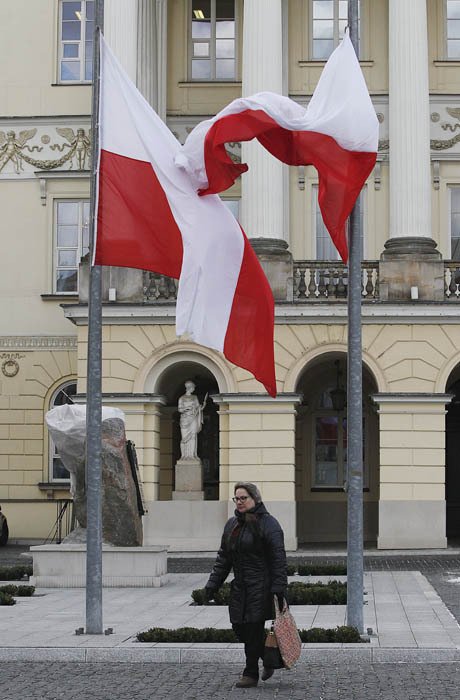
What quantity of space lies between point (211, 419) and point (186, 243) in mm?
24309

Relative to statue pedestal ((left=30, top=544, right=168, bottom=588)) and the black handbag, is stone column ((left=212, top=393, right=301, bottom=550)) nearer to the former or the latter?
statue pedestal ((left=30, top=544, right=168, bottom=588))

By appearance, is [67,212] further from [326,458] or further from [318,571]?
[318,571]

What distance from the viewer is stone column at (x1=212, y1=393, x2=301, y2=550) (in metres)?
34.5

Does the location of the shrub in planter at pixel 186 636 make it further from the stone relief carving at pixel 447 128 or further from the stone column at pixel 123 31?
the stone relief carving at pixel 447 128

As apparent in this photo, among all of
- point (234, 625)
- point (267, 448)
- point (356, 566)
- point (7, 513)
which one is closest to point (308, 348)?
point (267, 448)

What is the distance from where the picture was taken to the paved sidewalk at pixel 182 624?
49.8 feet

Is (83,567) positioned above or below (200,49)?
below

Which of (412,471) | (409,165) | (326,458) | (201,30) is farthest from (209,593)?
(201,30)

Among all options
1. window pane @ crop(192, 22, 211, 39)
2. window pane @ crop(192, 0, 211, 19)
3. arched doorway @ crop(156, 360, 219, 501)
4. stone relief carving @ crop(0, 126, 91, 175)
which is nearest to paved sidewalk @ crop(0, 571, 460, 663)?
arched doorway @ crop(156, 360, 219, 501)

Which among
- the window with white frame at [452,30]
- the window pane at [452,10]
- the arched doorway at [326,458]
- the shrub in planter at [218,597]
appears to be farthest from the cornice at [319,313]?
the shrub in planter at [218,597]

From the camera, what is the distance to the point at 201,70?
40781mm

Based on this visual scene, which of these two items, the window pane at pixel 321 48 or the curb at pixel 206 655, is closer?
the curb at pixel 206 655

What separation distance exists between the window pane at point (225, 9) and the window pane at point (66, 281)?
322 inches

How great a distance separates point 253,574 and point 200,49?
2932 centimetres
